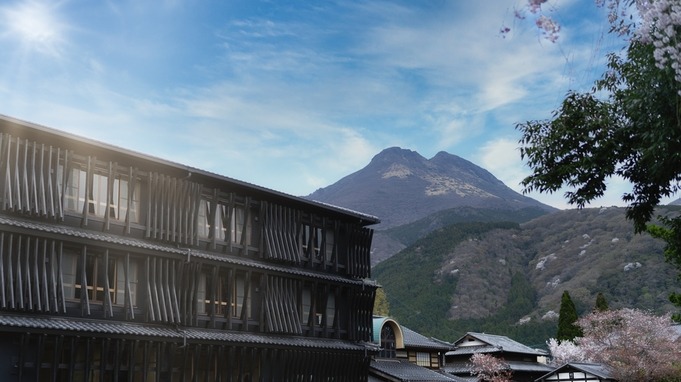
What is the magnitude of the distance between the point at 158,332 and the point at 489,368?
1576 inches

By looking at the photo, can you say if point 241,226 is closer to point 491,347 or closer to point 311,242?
point 311,242

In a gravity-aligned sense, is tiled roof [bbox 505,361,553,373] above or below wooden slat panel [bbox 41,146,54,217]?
below

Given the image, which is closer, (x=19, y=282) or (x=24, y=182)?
(x=19, y=282)

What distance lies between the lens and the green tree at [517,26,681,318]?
60.5 feet

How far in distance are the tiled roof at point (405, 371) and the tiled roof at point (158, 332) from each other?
7372 millimetres

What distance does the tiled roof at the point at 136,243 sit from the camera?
2492 centimetres

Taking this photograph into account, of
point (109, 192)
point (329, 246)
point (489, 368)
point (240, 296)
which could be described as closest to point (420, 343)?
point (489, 368)

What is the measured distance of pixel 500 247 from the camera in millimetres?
146250

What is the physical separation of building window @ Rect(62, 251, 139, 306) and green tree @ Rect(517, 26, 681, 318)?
14.6 metres

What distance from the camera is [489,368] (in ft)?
204

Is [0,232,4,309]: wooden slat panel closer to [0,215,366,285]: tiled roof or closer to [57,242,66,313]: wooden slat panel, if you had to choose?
[0,215,366,285]: tiled roof

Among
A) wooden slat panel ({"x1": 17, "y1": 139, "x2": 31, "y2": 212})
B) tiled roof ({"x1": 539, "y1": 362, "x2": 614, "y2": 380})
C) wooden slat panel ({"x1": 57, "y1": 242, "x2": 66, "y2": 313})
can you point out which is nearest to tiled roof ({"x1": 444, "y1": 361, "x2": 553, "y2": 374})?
tiled roof ({"x1": 539, "y1": 362, "x2": 614, "y2": 380})

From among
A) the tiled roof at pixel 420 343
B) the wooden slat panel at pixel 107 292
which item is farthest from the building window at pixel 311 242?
the tiled roof at pixel 420 343

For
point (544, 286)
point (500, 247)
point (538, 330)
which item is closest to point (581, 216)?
point (500, 247)
